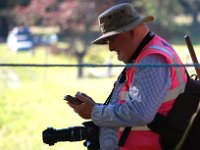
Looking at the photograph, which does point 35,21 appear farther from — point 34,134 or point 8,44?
point 34,134

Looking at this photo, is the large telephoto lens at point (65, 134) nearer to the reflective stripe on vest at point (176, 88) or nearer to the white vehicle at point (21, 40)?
the reflective stripe on vest at point (176, 88)

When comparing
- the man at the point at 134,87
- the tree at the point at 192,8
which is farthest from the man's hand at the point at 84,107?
the tree at the point at 192,8

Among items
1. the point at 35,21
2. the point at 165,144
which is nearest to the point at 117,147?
the point at 165,144

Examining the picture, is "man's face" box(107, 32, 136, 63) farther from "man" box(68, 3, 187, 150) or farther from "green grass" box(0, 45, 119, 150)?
"green grass" box(0, 45, 119, 150)

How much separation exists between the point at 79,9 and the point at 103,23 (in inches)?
653

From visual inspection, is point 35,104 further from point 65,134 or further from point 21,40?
point 21,40

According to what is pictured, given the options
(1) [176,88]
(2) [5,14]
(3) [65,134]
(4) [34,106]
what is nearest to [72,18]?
(4) [34,106]

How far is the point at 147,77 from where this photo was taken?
7.25 ft

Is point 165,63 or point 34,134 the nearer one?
point 165,63

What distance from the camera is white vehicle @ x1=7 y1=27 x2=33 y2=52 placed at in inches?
1046

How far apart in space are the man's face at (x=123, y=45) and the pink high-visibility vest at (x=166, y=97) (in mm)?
52

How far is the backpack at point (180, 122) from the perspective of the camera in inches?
88.3

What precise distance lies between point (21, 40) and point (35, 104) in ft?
46.3

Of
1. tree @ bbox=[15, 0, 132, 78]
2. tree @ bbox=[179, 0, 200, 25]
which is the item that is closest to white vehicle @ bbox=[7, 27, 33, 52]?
tree @ bbox=[15, 0, 132, 78]
